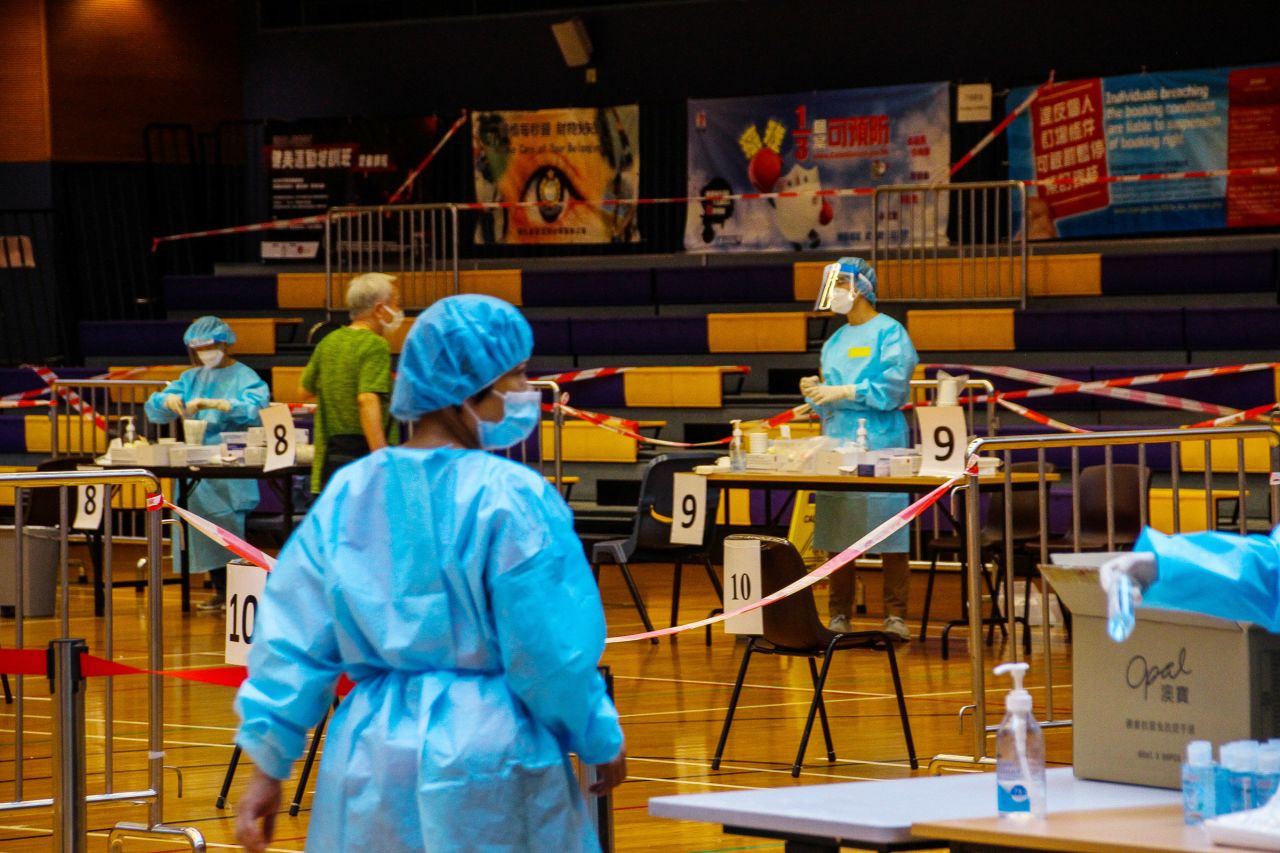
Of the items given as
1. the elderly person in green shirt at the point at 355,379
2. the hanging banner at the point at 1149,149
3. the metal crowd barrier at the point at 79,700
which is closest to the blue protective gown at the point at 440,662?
the metal crowd barrier at the point at 79,700

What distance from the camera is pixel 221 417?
10.4 meters

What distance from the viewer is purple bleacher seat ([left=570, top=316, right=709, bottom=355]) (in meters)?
13.6

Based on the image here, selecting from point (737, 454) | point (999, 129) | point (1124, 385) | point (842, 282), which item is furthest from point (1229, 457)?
point (999, 129)

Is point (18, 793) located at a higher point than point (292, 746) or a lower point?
lower

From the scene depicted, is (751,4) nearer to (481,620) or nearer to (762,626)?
(762,626)

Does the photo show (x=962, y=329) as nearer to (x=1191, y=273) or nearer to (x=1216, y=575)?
(x=1191, y=273)

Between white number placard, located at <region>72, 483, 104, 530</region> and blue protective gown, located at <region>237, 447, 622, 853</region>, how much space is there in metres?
7.19

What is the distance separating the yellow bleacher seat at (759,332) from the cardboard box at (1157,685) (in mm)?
9873

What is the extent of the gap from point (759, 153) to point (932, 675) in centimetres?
751

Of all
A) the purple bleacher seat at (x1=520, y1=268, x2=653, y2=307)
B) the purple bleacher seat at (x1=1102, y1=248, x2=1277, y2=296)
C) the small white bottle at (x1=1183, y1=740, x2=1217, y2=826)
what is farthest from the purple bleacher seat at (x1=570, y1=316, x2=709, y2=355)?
the small white bottle at (x1=1183, y1=740, x2=1217, y2=826)

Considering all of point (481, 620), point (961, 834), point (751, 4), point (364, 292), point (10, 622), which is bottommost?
point (10, 622)

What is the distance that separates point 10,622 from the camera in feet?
32.5

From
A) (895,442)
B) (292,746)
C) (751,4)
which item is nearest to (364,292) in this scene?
(895,442)

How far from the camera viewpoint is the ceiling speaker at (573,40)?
1609 cm
